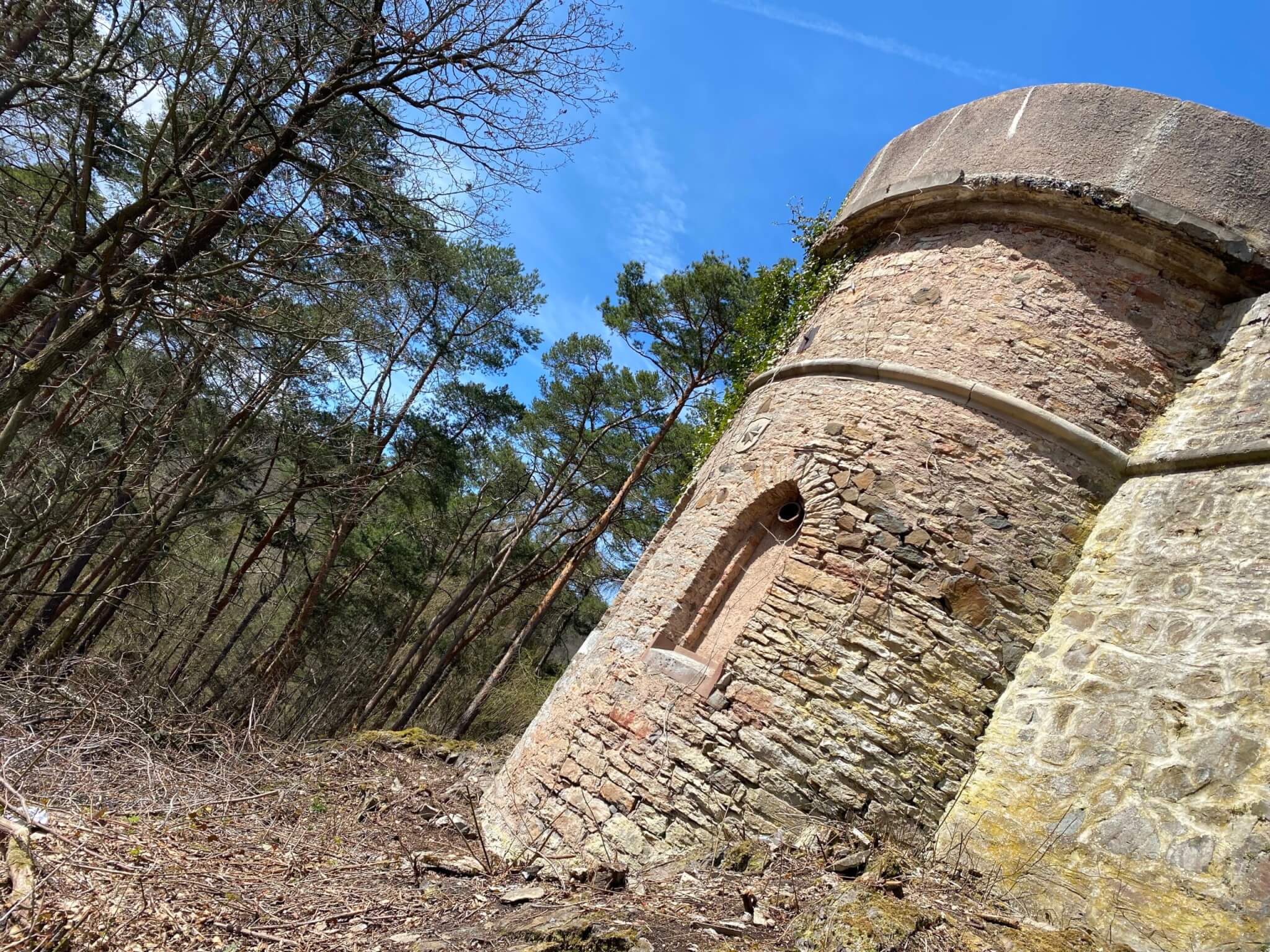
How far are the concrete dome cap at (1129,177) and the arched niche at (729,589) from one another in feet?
9.23

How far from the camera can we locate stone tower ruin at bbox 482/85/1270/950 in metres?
3.62

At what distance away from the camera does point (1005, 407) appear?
4.70m

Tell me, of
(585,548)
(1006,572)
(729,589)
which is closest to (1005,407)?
(1006,572)

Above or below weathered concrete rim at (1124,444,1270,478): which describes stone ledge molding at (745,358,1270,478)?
below

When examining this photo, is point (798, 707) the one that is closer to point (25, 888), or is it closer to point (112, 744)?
point (25, 888)

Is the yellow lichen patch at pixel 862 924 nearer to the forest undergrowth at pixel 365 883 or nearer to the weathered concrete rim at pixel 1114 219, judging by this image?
the forest undergrowth at pixel 365 883

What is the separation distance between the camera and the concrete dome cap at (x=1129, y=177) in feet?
16.0

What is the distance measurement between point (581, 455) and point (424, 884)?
10722 millimetres

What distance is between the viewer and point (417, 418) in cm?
1276

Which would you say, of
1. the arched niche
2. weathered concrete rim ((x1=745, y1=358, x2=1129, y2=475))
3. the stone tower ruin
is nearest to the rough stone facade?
the stone tower ruin

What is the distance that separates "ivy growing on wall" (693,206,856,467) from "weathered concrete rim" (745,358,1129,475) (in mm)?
1476

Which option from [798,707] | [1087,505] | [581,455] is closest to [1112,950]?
[798,707]

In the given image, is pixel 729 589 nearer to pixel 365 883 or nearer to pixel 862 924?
pixel 862 924

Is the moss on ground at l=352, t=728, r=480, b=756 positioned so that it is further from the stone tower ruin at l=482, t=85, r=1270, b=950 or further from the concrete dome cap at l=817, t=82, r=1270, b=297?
the concrete dome cap at l=817, t=82, r=1270, b=297
